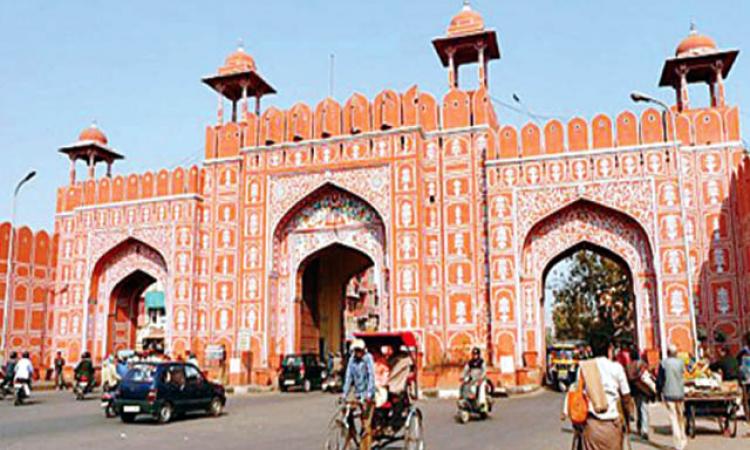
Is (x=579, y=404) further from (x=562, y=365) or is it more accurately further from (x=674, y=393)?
(x=562, y=365)

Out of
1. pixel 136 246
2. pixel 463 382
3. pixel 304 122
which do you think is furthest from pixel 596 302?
pixel 463 382

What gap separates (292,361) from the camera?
21.1 metres

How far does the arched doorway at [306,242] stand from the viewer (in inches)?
867

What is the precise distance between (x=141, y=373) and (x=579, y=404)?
914cm

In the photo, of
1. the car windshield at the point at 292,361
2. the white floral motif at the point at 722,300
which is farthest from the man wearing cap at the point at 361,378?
the white floral motif at the point at 722,300

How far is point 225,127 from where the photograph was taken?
80.1ft

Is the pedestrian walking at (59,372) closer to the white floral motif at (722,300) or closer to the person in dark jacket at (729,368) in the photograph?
the person in dark jacket at (729,368)

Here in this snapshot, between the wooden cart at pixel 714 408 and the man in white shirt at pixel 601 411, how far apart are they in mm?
5065

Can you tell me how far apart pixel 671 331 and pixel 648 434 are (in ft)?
29.8

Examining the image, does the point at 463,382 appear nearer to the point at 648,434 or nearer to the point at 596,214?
the point at 648,434

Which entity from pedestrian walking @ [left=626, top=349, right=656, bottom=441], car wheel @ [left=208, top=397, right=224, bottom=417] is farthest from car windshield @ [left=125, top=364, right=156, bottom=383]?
pedestrian walking @ [left=626, top=349, right=656, bottom=441]

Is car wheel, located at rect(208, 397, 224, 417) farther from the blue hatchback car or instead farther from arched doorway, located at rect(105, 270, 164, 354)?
arched doorway, located at rect(105, 270, 164, 354)

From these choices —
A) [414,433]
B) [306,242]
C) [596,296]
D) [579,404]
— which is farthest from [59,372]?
[596,296]

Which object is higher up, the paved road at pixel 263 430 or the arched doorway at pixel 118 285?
the arched doorway at pixel 118 285
